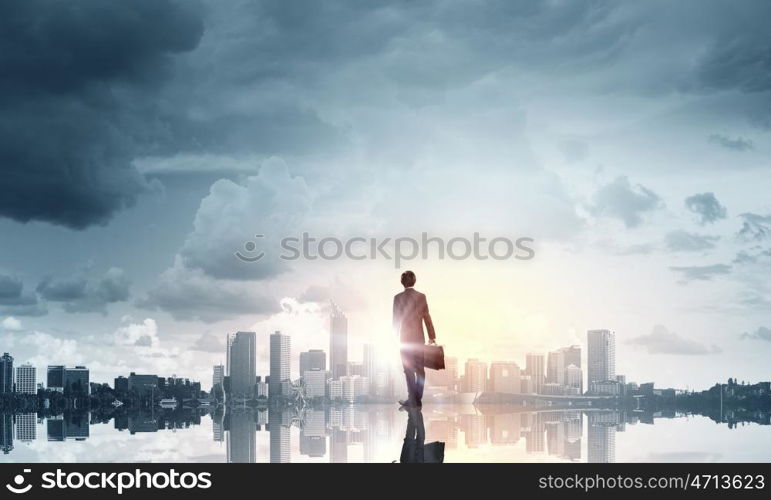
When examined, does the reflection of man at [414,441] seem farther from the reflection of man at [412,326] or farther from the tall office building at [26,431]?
the tall office building at [26,431]

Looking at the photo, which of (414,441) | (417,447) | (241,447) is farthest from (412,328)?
(241,447)

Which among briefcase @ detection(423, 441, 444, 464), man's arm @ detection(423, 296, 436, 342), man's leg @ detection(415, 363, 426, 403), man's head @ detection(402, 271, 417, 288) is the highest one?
man's head @ detection(402, 271, 417, 288)

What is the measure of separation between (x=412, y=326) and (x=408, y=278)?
4.24ft

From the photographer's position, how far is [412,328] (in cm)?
2166

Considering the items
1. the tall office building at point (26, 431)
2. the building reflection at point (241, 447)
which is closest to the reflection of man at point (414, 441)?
the building reflection at point (241, 447)

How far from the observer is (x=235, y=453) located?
20.5 meters

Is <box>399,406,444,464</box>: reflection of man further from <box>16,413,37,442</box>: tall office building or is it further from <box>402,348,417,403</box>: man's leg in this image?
<box>16,413,37,442</box>: tall office building

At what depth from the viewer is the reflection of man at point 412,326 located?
70.8 feet

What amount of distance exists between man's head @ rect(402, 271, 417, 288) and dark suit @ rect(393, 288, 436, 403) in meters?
0.14

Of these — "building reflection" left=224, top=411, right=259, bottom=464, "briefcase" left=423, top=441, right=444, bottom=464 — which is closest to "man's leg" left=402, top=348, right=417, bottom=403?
"briefcase" left=423, top=441, right=444, bottom=464

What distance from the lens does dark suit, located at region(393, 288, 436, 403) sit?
21594mm

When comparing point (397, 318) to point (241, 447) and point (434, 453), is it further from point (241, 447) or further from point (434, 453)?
point (241, 447)
